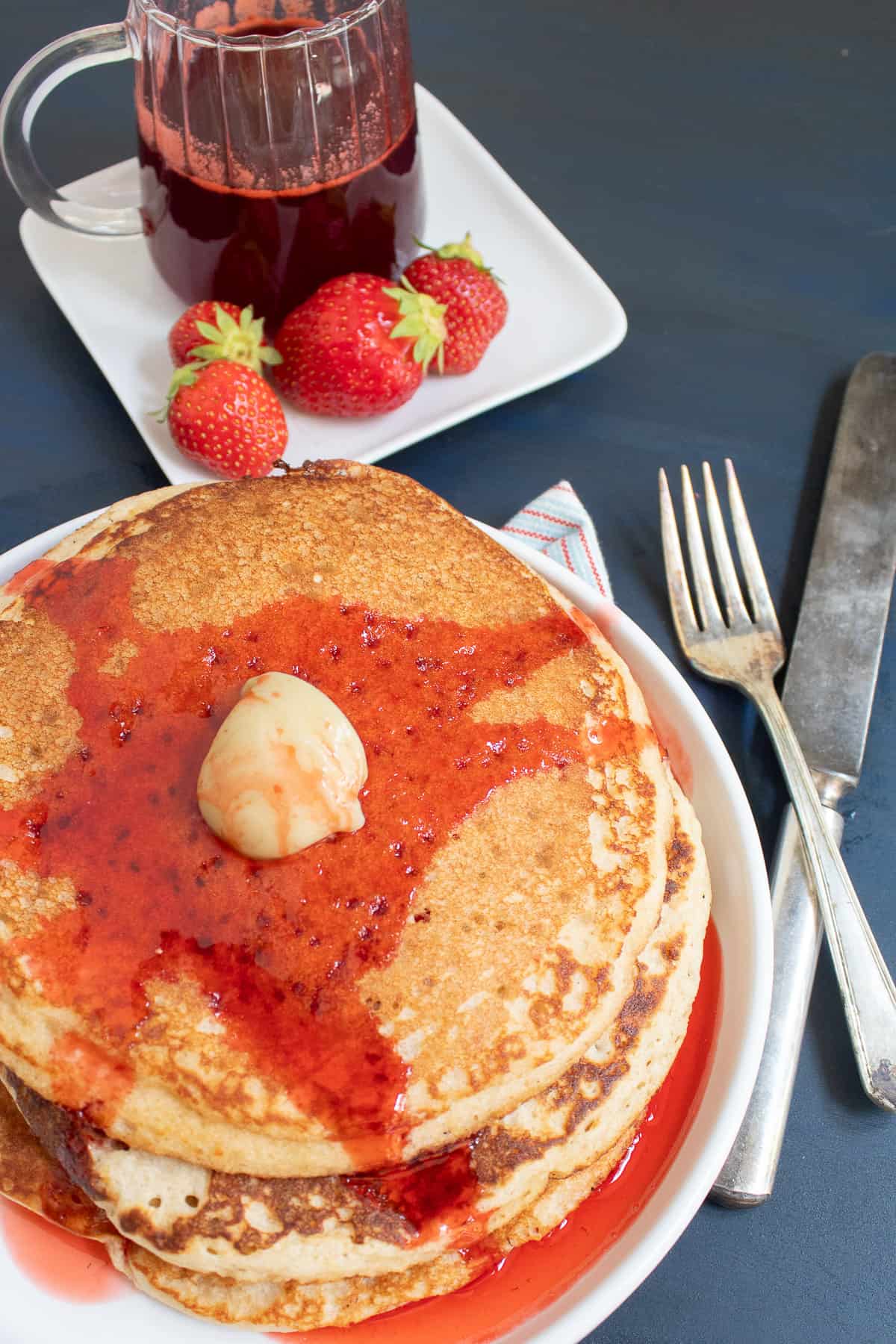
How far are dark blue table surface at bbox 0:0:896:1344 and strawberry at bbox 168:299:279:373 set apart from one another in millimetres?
222

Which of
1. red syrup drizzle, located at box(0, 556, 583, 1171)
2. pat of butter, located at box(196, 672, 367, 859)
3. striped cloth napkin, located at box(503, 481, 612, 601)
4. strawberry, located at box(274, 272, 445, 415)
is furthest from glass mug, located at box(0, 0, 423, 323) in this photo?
pat of butter, located at box(196, 672, 367, 859)

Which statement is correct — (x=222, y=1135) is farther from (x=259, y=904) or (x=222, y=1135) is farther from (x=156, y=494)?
(x=156, y=494)

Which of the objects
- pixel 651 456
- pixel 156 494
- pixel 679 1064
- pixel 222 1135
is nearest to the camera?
pixel 222 1135

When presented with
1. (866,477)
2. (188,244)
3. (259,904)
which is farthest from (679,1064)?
(188,244)

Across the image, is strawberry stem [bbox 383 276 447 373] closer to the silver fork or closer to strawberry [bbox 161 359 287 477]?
strawberry [bbox 161 359 287 477]

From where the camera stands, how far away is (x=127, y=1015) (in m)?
1.17

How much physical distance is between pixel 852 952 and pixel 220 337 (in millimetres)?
1328

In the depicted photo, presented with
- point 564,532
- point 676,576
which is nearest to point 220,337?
point 564,532

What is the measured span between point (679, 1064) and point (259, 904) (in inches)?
21.1

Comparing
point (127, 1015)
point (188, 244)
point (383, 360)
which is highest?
point (188, 244)

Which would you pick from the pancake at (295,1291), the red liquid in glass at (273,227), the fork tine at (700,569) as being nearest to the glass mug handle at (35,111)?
the red liquid in glass at (273,227)

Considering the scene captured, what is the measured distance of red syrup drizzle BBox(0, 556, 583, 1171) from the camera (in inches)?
46.1

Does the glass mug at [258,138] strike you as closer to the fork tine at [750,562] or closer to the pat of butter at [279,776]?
the fork tine at [750,562]

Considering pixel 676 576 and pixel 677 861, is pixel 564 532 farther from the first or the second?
pixel 677 861
